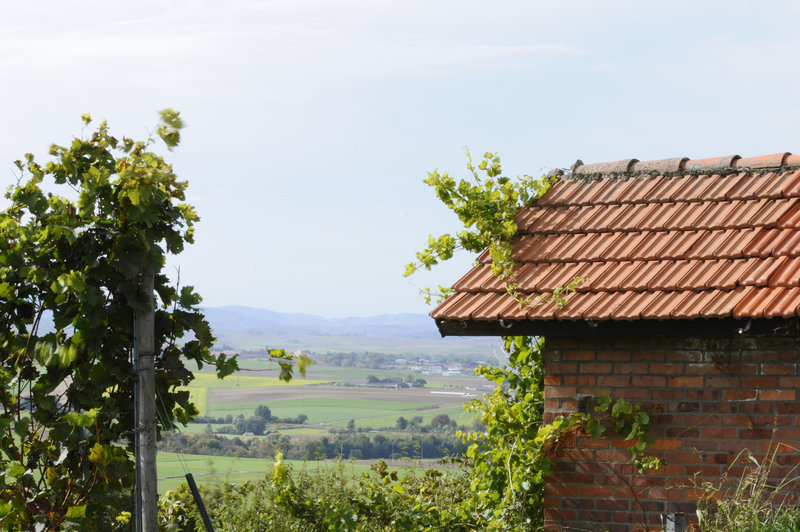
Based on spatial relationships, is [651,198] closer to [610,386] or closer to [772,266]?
[772,266]

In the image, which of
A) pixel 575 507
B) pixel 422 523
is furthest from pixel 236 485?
pixel 575 507

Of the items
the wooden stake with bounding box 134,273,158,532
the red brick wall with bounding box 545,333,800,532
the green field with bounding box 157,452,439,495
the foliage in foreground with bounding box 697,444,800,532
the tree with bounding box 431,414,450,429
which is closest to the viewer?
the wooden stake with bounding box 134,273,158,532

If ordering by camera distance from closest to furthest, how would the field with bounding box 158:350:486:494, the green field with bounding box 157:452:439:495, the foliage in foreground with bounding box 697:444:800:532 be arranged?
the foliage in foreground with bounding box 697:444:800:532 < the green field with bounding box 157:452:439:495 < the field with bounding box 158:350:486:494

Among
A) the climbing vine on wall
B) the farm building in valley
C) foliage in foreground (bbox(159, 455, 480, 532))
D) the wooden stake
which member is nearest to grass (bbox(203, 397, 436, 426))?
foliage in foreground (bbox(159, 455, 480, 532))

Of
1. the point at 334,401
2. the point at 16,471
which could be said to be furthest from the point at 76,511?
the point at 334,401

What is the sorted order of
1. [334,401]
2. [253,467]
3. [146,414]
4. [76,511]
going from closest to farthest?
[76,511]
[146,414]
[253,467]
[334,401]

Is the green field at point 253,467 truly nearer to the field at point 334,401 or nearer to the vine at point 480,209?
the vine at point 480,209

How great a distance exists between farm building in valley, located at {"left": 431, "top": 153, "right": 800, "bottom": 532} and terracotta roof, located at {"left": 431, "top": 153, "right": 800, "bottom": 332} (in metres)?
0.01

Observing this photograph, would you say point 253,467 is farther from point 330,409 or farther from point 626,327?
point 330,409

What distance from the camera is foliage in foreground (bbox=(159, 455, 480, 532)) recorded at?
26.3 feet

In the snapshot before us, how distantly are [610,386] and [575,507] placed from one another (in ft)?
2.97

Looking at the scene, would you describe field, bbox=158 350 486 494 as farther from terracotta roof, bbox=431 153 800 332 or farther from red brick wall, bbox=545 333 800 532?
red brick wall, bbox=545 333 800 532

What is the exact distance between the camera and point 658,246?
21.0ft

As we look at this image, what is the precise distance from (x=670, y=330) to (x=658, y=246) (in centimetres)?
94
